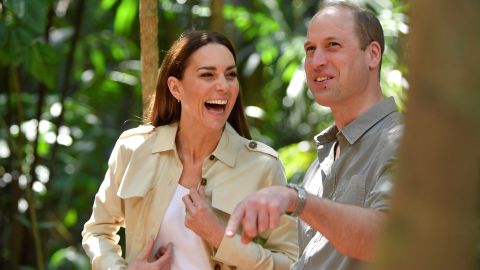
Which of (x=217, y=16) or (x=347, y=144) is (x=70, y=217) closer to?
(x=217, y=16)

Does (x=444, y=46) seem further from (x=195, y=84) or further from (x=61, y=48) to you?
(x=61, y=48)

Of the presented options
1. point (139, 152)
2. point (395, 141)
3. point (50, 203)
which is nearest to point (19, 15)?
point (139, 152)

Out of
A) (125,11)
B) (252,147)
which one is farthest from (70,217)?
(252,147)

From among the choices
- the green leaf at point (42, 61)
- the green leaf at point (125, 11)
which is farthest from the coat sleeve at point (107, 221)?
the green leaf at point (125, 11)

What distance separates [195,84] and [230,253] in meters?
0.67

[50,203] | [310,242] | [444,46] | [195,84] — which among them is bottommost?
[50,203]

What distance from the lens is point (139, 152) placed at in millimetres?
3420

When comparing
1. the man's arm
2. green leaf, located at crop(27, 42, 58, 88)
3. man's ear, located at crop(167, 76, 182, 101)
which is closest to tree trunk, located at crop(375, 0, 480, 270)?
the man's arm

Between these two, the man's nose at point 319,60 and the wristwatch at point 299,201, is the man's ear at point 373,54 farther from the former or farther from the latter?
the wristwatch at point 299,201

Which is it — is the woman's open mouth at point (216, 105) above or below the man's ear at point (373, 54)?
below

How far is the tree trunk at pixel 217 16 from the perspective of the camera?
426 cm

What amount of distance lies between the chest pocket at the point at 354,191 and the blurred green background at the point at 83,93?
230cm

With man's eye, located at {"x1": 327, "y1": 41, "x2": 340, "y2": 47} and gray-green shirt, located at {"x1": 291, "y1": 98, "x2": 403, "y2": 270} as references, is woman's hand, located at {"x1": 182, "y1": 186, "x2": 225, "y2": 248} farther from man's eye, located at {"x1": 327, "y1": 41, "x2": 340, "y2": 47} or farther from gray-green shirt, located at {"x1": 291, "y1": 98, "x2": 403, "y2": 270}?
man's eye, located at {"x1": 327, "y1": 41, "x2": 340, "y2": 47}

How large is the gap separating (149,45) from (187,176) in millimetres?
735
